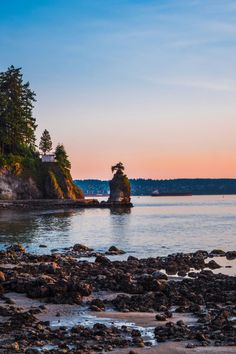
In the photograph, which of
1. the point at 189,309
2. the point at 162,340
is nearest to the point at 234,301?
the point at 189,309

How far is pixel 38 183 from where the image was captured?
134 metres

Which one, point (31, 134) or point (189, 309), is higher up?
point (31, 134)

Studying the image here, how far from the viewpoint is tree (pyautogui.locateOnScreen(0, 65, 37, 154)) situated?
130 meters

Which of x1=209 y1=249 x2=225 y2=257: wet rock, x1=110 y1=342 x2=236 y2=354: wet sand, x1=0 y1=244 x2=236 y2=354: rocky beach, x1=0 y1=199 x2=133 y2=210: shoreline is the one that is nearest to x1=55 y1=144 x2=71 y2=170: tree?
x1=0 y1=199 x2=133 y2=210: shoreline

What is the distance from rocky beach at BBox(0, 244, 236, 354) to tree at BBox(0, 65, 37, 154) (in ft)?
344

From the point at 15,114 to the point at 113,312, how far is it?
118m

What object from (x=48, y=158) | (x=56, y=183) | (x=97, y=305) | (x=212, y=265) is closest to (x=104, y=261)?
(x=212, y=265)

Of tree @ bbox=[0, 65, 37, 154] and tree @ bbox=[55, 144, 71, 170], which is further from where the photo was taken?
tree @ bbox=[55, 144, 71, 170]

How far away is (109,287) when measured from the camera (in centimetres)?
2234

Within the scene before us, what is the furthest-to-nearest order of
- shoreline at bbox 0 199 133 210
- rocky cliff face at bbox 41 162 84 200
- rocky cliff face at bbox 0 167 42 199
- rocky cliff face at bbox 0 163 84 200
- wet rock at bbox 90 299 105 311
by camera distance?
rocky cliff face at bbox 41 162 84 200, rocky cliff face at bbox 0 163 84 200, rocky cliff face at bbox 0 167 42 199, shoreline at bbox 0 199 133 210, wet rock at bbox 90 299 105 311

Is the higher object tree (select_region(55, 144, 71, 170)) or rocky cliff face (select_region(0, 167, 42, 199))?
tree (select_region(55, 144, 71, 170))

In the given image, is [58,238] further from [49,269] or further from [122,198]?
[122,198]

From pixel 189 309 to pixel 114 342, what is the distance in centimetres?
514

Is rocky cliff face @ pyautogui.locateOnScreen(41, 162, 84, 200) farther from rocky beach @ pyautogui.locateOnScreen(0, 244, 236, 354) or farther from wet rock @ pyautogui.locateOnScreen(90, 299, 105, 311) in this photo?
wet rock @ pyautogui.locateOnScreen(90, 299, 105, 311)
